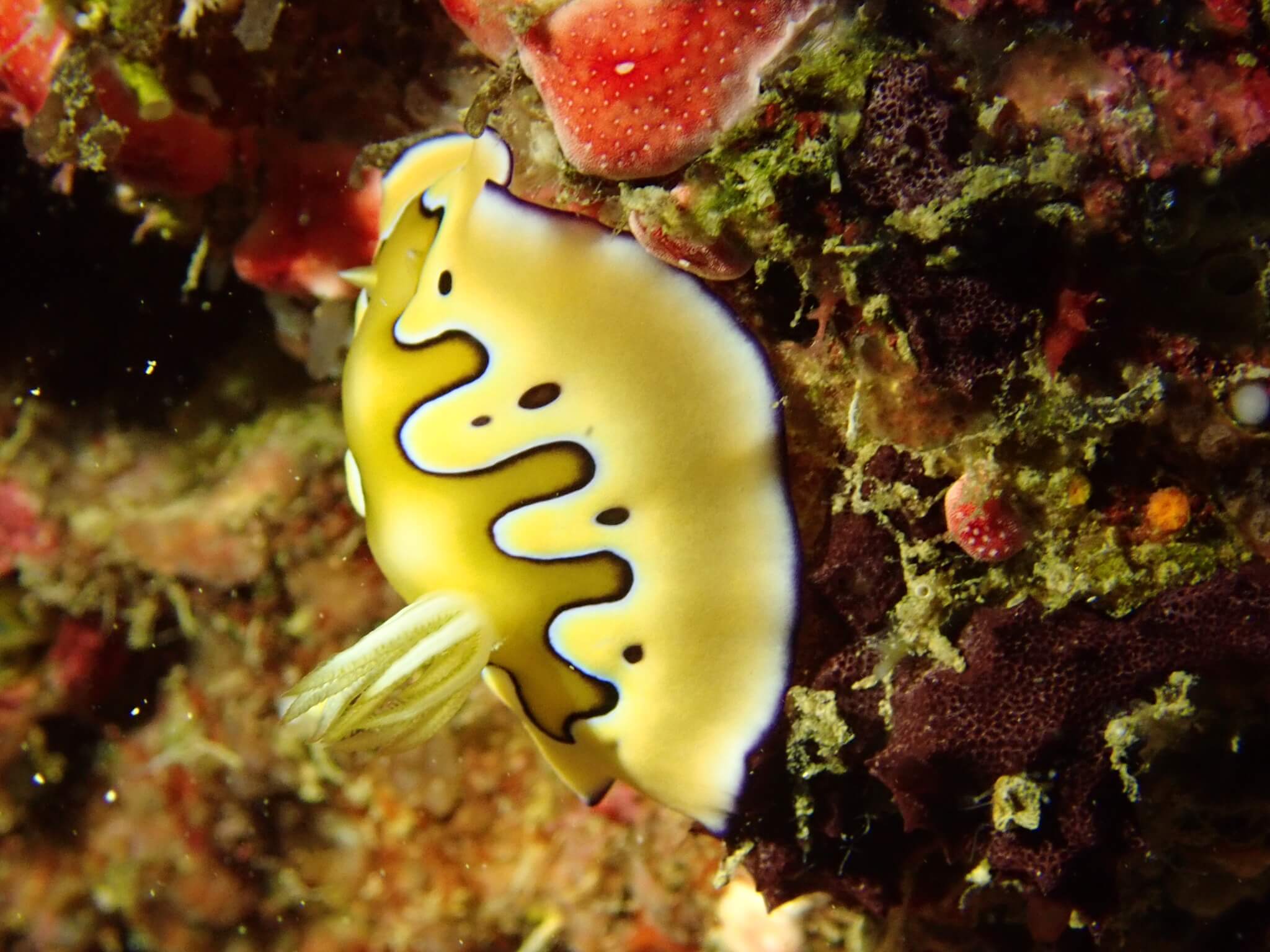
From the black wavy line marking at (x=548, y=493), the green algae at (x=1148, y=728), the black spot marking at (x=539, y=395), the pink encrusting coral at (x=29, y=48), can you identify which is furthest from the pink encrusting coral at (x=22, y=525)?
the green algae at (x=1148, y=728)

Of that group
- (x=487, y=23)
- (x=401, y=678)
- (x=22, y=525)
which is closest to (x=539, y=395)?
(x=401, y=678)

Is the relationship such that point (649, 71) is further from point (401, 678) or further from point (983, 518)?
point (401, 678)

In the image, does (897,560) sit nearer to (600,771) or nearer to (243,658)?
(600,771)

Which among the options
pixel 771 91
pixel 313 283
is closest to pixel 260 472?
pixel 313 283

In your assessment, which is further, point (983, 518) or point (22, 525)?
point (22, 525)

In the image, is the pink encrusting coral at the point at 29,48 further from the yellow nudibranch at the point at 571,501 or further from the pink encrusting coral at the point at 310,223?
the yellow nudibranch at the point at 571,501

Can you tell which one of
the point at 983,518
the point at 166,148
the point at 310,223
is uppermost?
the point at 166,148

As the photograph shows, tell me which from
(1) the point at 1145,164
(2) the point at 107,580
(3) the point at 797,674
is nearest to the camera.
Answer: (1) the point at 1145,164
